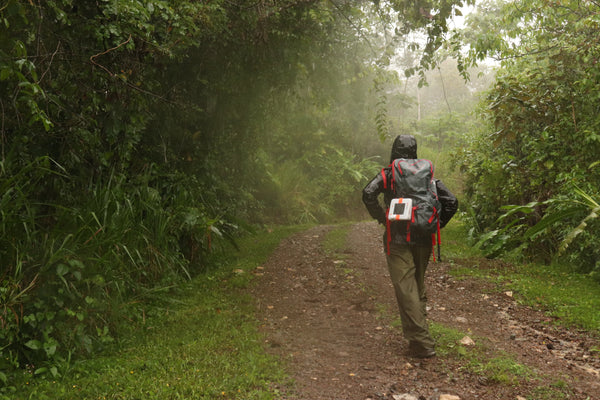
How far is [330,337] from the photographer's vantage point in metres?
5.17

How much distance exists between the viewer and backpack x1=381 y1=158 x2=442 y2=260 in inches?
176

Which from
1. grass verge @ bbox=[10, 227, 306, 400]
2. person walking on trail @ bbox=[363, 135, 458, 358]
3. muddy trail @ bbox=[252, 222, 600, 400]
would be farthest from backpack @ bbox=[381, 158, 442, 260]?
grass verge @ bbox=[10, 227, 306, 400]

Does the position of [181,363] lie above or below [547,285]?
below

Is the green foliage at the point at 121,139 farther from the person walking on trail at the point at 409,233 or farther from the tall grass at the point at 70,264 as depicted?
the person walking on trail at the point at 409,233

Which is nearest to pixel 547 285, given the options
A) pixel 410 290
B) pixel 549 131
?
pixel 549 131

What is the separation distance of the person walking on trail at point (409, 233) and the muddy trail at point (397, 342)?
32 centimetres

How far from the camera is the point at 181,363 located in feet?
13.7

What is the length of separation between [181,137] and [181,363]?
18.0 ft

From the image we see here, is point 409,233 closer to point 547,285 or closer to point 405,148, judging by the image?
point 405,148

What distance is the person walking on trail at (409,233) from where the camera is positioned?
4512 mm

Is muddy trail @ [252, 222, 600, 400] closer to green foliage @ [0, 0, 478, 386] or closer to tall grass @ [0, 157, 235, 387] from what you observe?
tall grass @ [0, 157, 235, 387]

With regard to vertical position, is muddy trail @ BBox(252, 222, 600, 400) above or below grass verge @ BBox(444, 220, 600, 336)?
below

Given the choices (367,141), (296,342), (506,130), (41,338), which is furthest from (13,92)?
(367,141)

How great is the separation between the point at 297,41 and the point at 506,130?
13.2 ft
